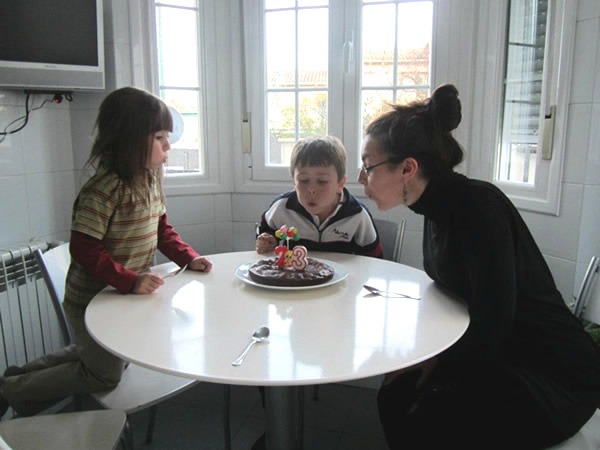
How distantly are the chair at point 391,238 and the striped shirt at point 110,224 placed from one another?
38.3 inches

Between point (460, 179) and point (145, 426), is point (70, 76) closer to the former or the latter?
point (145, 426)

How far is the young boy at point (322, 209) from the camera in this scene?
1.85m

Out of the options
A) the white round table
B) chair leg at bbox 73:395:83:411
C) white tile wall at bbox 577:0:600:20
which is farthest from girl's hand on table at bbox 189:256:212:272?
white tile wall at bbox 577:0:600:20

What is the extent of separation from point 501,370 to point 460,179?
494mm

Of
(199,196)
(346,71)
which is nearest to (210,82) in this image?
(199,196)

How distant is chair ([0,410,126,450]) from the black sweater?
87 cm

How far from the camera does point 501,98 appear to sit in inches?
89.8

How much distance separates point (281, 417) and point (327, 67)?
1817 millimetres

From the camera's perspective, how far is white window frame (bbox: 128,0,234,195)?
2461mm

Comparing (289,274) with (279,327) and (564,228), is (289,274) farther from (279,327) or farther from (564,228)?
(564,228)

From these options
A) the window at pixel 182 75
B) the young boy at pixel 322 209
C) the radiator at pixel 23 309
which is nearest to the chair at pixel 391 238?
the young boy at pixel 322 209

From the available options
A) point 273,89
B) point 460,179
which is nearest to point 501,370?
point 460,179

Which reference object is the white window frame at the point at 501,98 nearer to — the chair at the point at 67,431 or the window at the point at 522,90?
the window at the point at 522,90

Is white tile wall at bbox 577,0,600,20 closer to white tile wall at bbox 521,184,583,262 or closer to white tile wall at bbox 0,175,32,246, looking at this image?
white tile wall at bbox 521,184,583,262
